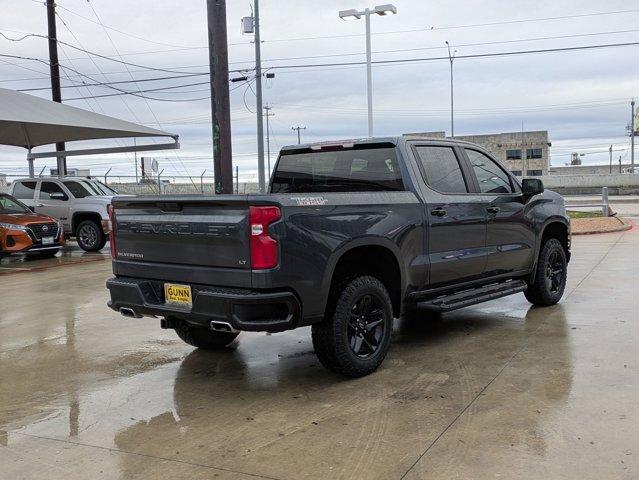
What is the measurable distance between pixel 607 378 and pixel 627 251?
8696 millimetres

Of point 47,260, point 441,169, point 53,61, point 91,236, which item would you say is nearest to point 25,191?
point 91,236

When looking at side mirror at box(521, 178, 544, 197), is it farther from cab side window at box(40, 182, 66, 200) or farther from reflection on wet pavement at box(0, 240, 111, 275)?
cab side window at box(40, 182, 66, 200)

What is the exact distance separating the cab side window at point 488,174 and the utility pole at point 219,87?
623cm

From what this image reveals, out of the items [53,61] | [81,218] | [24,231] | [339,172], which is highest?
[53,61]

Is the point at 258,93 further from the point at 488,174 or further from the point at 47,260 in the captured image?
the point at 488,174

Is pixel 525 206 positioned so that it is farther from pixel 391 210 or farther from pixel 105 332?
pixel 105 332

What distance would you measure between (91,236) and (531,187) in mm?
11937

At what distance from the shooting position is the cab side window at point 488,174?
650 centimetres

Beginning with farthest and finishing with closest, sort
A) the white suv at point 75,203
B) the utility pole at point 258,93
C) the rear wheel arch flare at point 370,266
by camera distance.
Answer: the utility pole at point 258,93, the white suv at point 75,203, the rear wheel arch flare at point 370,266

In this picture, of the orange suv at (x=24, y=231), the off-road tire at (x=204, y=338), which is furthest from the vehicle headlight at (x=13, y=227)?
the off-road tire at (x=204, y=338)

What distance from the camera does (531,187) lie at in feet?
22.2

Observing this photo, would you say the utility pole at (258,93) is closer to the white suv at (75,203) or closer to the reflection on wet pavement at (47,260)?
the white suv at (75,203)

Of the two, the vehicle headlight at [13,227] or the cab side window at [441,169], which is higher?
the cab side window at [441,169]

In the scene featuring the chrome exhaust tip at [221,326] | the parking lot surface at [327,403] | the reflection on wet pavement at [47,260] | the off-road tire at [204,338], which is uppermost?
the chrome exhaust tip at [221,326]
